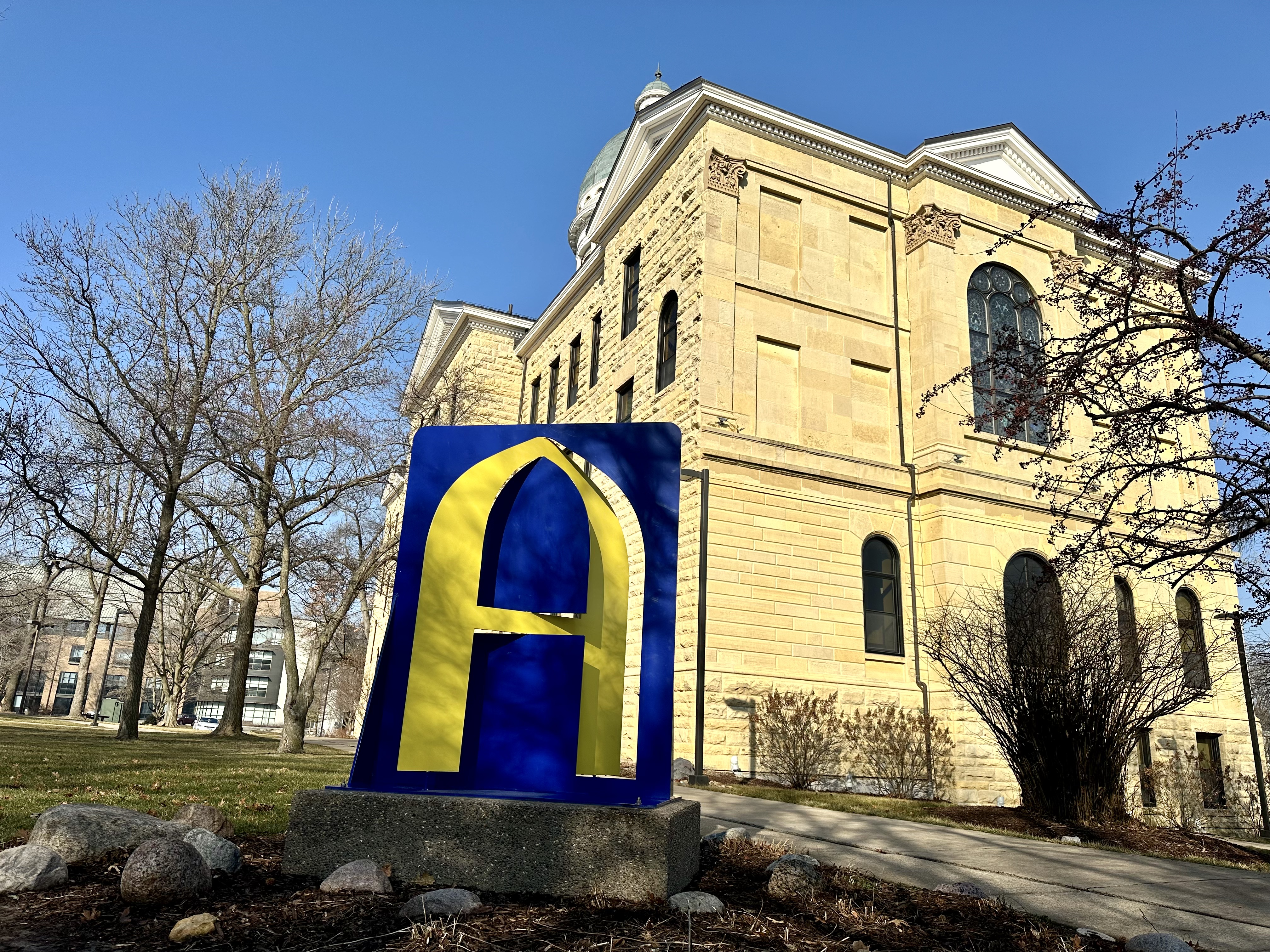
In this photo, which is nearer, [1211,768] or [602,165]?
[1211,768]

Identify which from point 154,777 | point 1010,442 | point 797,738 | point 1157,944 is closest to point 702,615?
point 797,738

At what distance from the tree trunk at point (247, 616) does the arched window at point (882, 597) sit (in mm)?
13987

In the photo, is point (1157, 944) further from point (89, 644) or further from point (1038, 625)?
point (89, 644)

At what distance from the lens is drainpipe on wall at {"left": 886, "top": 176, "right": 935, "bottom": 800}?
1716cm

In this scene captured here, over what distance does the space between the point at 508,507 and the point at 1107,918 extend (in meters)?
4.20

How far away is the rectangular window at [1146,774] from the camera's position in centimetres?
1553

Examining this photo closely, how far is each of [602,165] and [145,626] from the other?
37.6 m

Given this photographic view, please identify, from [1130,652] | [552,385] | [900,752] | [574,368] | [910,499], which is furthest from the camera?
[552,385]

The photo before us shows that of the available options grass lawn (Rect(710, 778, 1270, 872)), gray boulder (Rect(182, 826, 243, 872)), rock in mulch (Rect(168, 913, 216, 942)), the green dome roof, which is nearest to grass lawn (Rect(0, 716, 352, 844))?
gray boulder (Rect(182, 826, 243, 872))

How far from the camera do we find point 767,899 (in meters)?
4.51

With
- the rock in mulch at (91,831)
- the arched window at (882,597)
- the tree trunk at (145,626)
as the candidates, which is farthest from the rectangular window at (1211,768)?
the tree trunk at (145,626)

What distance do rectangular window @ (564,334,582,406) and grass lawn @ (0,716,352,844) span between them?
1259 centimetres

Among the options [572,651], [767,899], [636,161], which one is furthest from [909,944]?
[636,161]

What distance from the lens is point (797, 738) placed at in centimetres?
1580
